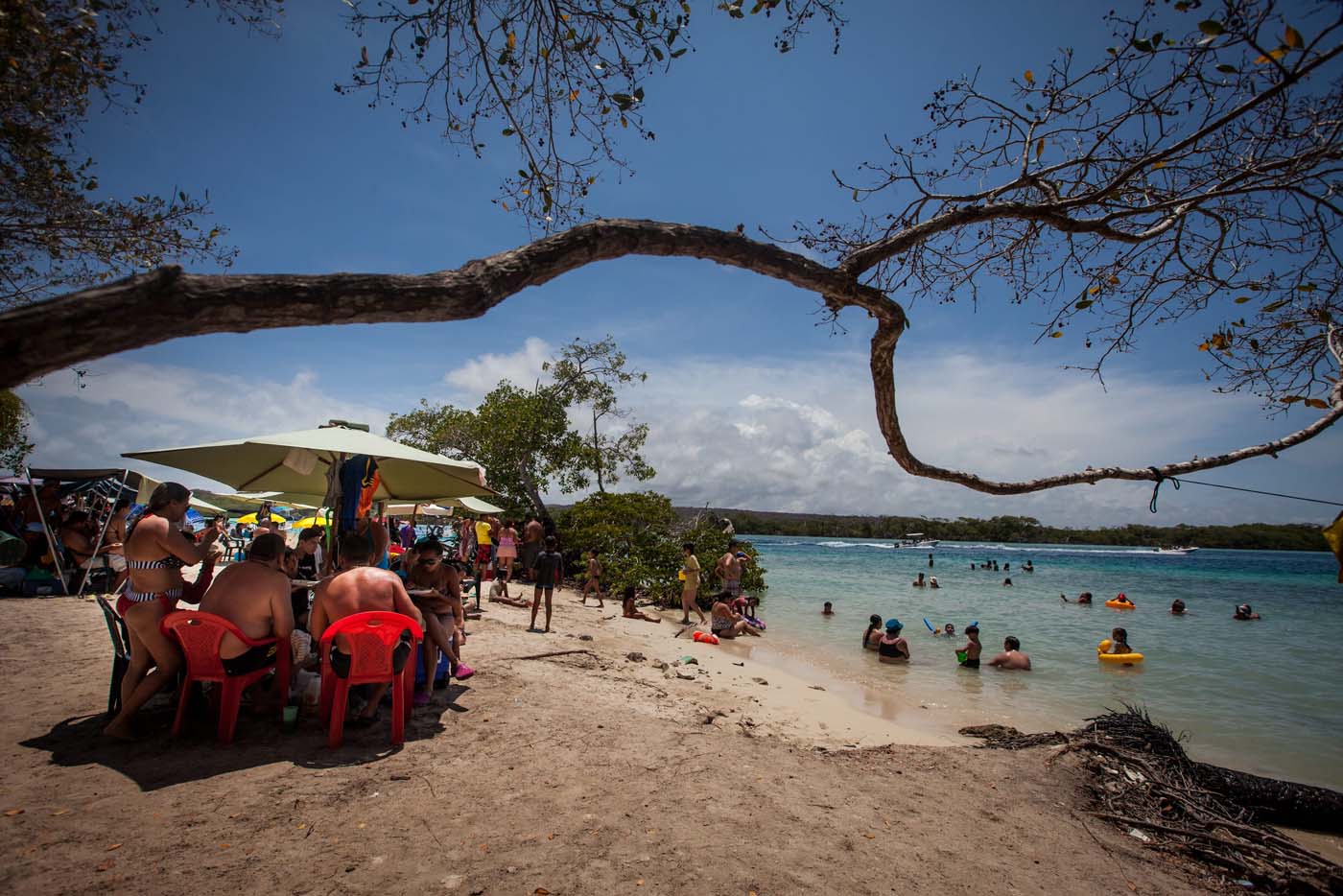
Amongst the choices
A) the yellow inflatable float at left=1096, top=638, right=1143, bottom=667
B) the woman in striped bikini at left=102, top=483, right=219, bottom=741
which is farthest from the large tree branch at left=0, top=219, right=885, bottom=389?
the yellow inflatable float at left=1096, top=638, right=1143, bottom=667

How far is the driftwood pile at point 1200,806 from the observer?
148 inches

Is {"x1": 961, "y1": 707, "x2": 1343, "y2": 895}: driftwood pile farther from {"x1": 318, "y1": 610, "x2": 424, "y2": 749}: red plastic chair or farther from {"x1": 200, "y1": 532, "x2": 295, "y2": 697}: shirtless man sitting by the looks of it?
{"x1": 200, "y1": 532, "x2": 295, "y2": 697}: shirtless man sitting

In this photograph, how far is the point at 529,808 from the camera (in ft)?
10.9

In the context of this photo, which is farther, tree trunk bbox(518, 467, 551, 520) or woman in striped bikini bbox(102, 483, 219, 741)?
tree trunk bbox(518, 467, 551, 520)

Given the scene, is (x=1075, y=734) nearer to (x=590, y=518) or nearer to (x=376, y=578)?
(x=376, y=578)

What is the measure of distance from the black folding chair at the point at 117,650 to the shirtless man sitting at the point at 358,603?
123cm

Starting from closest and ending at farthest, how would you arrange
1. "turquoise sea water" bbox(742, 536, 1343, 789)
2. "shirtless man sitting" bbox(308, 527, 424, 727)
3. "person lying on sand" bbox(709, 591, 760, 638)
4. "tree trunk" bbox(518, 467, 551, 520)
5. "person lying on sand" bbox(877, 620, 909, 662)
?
1. "shirtless man sitting" bbox(308, 527, 424, 727)
2. "turquoise sea water" bbox(742, 536, 1343, 789)
3. "person lying on sand" bbox(877, 620, 909, 662)
4. "person lying on sand" bbox(709, 591, 760, 638)
5. "tree trunk" bbox(518, 467, 551, 520)

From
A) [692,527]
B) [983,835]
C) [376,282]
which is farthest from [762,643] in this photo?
[376,282]

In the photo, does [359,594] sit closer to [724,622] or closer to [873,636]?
[724,622]

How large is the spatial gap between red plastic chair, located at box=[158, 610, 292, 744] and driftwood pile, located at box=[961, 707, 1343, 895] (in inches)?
235

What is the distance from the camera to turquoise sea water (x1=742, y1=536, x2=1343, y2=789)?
8.14 m

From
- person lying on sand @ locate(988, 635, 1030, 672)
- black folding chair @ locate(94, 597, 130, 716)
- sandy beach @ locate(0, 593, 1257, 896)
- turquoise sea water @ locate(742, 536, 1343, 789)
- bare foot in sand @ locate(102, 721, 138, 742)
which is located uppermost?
black folding chair @ locate(94, 597, 130, 716)

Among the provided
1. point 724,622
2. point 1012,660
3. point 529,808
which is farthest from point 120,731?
point 1012,660

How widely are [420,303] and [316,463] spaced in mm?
A: 5453
